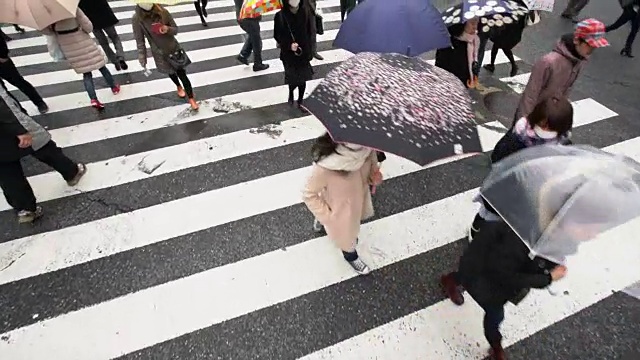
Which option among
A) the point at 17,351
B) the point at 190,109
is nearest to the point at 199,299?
the point at 17,351

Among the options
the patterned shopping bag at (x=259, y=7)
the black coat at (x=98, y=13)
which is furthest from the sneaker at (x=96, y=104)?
the patterned shopping bag at (x=259, y=7)

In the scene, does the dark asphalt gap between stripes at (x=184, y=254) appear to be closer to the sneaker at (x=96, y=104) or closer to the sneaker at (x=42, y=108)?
the sneaker at (x=96, y=104)

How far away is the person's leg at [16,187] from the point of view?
13.1ft

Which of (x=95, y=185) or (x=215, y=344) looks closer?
(x=215, y=344)

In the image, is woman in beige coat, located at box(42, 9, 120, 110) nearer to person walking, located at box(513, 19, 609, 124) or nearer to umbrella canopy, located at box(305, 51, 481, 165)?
umbrella canopy, located at box(305, 51, 481, 165)

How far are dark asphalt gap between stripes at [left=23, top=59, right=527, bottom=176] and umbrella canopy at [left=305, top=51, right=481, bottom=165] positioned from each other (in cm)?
333

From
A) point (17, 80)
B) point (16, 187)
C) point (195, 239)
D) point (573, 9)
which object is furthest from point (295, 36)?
point (573, 9)

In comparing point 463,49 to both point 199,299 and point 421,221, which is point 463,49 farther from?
point 199,299

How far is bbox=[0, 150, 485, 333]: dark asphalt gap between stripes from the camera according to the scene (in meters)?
3.60

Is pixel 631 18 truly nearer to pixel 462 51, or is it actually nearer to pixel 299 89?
pixel 462 51

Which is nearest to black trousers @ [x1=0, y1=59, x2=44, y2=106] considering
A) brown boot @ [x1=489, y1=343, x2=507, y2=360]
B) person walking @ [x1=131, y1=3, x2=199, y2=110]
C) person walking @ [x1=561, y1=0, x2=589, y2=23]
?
person walking @ [x1=131, y1=3, x2=199, y2=110]

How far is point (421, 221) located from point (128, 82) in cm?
534

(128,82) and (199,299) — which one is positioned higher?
(128,82)

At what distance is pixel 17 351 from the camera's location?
10.6 ft
